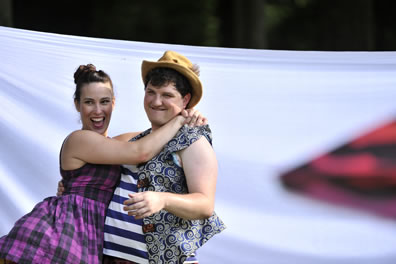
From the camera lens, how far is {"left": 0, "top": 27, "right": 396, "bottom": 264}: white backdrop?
3.42 metres

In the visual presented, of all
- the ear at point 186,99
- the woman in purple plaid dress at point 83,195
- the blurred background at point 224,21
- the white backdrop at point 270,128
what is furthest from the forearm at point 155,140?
the blurred background at point 224,21

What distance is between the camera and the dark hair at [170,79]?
248 centimetres

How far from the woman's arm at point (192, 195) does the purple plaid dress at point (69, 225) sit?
327 mm

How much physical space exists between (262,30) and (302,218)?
3000mm

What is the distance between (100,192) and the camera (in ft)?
8.14

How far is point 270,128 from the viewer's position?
11.5 ft

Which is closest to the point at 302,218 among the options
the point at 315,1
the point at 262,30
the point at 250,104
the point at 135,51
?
the point at 250,104

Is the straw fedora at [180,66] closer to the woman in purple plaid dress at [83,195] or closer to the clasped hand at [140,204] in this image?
the woman in purple plaid dress at [83,195]

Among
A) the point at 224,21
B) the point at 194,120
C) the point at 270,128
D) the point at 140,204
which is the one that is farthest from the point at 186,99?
the point at 224,21

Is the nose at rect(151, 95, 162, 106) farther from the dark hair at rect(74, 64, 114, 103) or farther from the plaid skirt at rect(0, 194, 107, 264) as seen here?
the plaid skirt at rect(0, 194, 107, 264)

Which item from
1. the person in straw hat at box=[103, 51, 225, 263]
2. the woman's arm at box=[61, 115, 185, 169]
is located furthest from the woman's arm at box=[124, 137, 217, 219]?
the woman's arm at box=[61, 115, 185, 169]

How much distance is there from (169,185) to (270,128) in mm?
1224

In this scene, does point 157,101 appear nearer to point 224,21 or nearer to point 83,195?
point 83,195

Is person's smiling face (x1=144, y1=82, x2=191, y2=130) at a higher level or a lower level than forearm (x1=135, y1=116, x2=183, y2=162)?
higher
